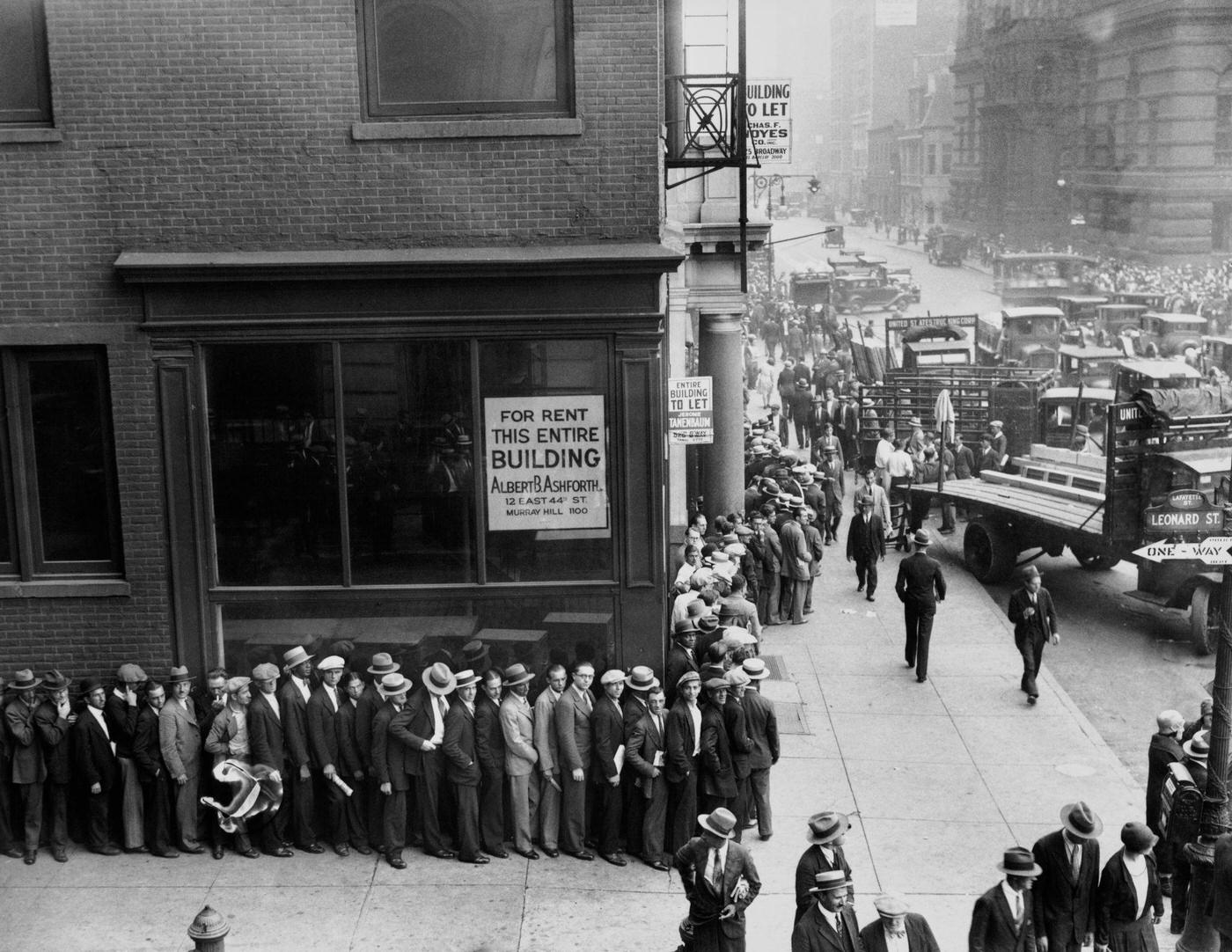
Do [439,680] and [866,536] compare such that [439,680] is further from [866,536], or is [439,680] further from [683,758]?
[866,536]

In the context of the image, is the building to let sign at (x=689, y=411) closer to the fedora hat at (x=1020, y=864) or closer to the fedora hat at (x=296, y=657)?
the fedora hat at (x=296, y=657)

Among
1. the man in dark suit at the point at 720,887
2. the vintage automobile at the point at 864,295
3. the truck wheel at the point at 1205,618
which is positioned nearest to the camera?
the man in dark suit at the point at 720,887

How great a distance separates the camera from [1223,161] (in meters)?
60.2

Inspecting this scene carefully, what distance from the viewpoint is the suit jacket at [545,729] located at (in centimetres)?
1051

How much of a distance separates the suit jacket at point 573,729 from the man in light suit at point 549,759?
0.19 ft

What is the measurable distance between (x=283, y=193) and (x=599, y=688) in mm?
4785

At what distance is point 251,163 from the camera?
1080 centimetres

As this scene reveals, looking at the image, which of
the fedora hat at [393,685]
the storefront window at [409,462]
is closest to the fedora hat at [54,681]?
the storefront window at [409,462]

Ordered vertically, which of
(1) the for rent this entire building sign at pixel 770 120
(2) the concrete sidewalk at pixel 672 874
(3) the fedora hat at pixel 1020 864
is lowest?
(2) the concrete sidewalk at pixel 672 874

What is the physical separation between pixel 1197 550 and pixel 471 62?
6.52 metres

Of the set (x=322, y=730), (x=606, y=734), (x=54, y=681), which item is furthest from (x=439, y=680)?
(x=54, y=681)

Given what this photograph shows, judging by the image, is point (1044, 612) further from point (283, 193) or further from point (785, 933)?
point (283, 193)

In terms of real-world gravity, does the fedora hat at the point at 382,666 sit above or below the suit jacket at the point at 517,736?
above

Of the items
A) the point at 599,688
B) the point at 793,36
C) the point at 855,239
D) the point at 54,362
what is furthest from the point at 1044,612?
the point at 793,36
